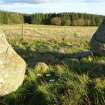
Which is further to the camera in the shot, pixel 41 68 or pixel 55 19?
pixel 55 19

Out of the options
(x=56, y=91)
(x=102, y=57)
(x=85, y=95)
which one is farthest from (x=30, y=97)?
(x=102, y=57)

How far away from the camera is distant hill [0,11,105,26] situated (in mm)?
64438

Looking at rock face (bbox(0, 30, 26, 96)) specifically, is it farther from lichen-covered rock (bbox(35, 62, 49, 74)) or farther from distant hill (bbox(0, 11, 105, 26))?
distant hill (bbox(0, 11, 105, 26))

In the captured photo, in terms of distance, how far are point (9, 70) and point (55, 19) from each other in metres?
57.1

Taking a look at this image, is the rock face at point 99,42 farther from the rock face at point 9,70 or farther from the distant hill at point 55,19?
the distant hill at point 55,19

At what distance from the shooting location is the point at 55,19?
66.6m

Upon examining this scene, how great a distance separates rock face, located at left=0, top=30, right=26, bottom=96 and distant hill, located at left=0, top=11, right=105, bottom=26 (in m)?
53.4

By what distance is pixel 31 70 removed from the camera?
11.8 meters

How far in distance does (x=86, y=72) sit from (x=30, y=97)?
2.30 m

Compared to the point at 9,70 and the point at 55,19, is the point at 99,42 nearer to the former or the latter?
the point at 9,70

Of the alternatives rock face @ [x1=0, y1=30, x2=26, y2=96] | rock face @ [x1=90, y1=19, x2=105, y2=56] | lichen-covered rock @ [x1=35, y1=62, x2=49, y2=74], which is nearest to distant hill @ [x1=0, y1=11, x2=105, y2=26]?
rock face @ [x1=90, y1=19, x2=105, y2=56]

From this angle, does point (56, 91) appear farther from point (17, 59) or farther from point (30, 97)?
point (17, 59)

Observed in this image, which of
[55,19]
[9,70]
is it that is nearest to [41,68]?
[9,70]

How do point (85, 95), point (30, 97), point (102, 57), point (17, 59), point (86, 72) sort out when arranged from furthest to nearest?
point (102, 57) → point (86, 72) → point (17, 59) → point (30, 97) → point (85, 95)
